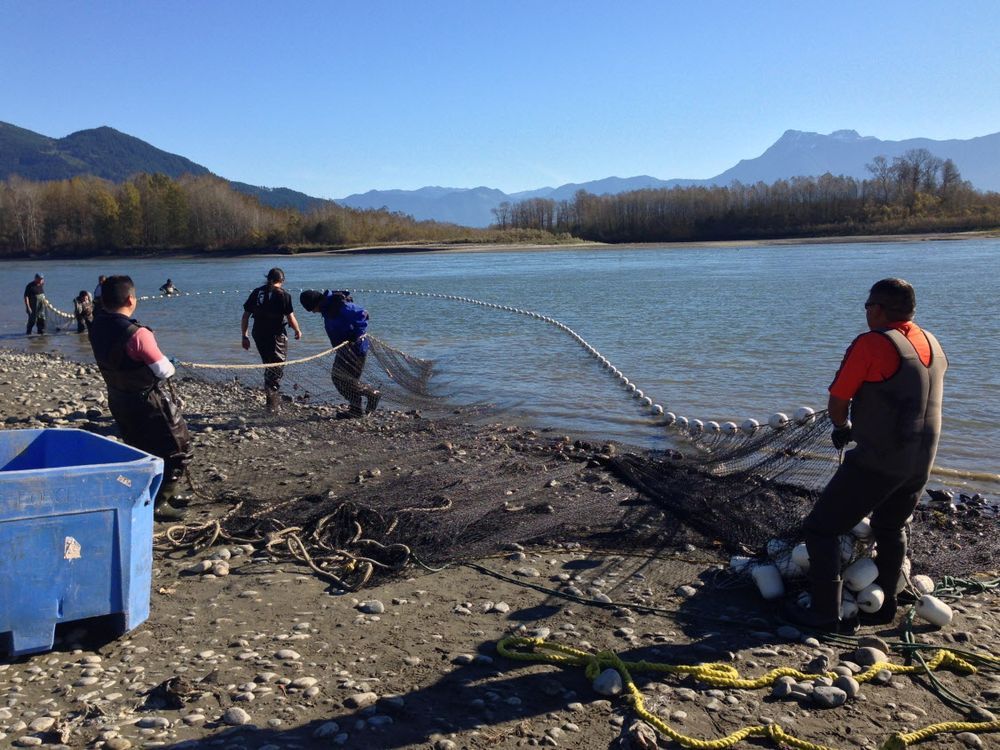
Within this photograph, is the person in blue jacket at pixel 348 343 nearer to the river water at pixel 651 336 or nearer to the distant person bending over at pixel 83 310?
the river water at pixel 651 336

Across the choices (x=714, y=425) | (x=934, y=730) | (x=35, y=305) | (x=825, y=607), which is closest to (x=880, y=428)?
(x=825, y=607)

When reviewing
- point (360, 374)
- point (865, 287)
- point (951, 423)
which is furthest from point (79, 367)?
point (865, 287)

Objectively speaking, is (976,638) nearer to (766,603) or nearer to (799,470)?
(766,603)

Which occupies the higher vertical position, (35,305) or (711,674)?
(35,305)

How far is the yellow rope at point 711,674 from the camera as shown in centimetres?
351

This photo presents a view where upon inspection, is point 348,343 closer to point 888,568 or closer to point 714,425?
point 714,425

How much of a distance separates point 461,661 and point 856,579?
221 centimetres

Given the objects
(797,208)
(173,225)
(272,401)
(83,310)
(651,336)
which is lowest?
(272,401)

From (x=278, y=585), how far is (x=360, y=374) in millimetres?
5989

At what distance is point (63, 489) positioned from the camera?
4.05 metres

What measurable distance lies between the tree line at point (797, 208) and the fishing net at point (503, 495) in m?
91.7

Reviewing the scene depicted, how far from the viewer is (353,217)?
106 meters

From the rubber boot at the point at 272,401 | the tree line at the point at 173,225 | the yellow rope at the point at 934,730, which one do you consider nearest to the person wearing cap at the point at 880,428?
the yellow rope at the point at 934,730

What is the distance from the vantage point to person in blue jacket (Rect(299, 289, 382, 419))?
10555 mm
